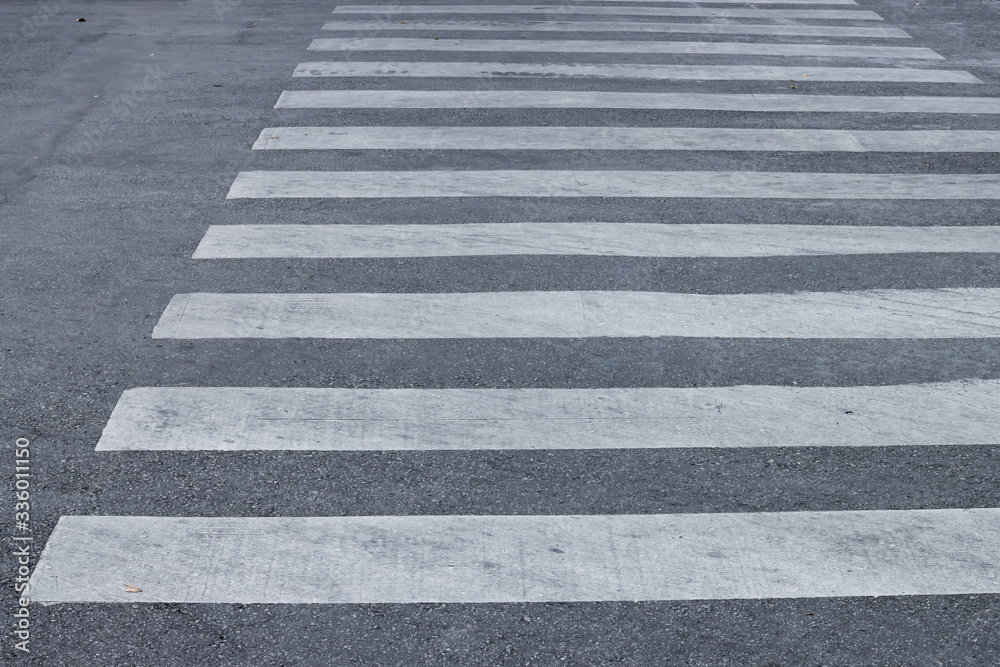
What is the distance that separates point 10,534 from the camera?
426cm

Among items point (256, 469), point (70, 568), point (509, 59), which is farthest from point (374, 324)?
point (509, 59)

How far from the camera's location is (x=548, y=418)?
16.6 ft

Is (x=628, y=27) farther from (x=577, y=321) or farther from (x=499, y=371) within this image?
(x=499, y=371)

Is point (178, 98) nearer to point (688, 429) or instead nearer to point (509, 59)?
point (509, 59)

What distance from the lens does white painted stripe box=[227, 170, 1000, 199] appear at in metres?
7.73

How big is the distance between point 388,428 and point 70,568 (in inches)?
58.1

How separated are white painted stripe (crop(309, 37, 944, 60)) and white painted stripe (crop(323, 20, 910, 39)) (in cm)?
56

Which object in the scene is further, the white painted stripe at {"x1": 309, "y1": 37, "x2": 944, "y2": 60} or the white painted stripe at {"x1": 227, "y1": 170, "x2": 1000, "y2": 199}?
the white painted stripe at {"x1": 309, "y1": 37, "x2": 944, "y2": 60}

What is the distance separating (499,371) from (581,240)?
1.75 m

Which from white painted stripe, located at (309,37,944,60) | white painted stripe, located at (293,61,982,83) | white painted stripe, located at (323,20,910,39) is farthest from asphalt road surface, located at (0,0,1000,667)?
white painted stripe, located at (323,20,910,39)

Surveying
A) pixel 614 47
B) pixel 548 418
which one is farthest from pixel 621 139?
pixel 548 418

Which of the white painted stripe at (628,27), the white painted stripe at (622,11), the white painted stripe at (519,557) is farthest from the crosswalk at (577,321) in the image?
the white painted stripe at (622,11)

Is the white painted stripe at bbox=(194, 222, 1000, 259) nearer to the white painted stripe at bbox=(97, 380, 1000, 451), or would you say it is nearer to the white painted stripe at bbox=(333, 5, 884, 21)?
the white painted stripe at bbox=(97, 380, 1000, 451)

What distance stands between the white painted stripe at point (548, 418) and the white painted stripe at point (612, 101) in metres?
4.94
